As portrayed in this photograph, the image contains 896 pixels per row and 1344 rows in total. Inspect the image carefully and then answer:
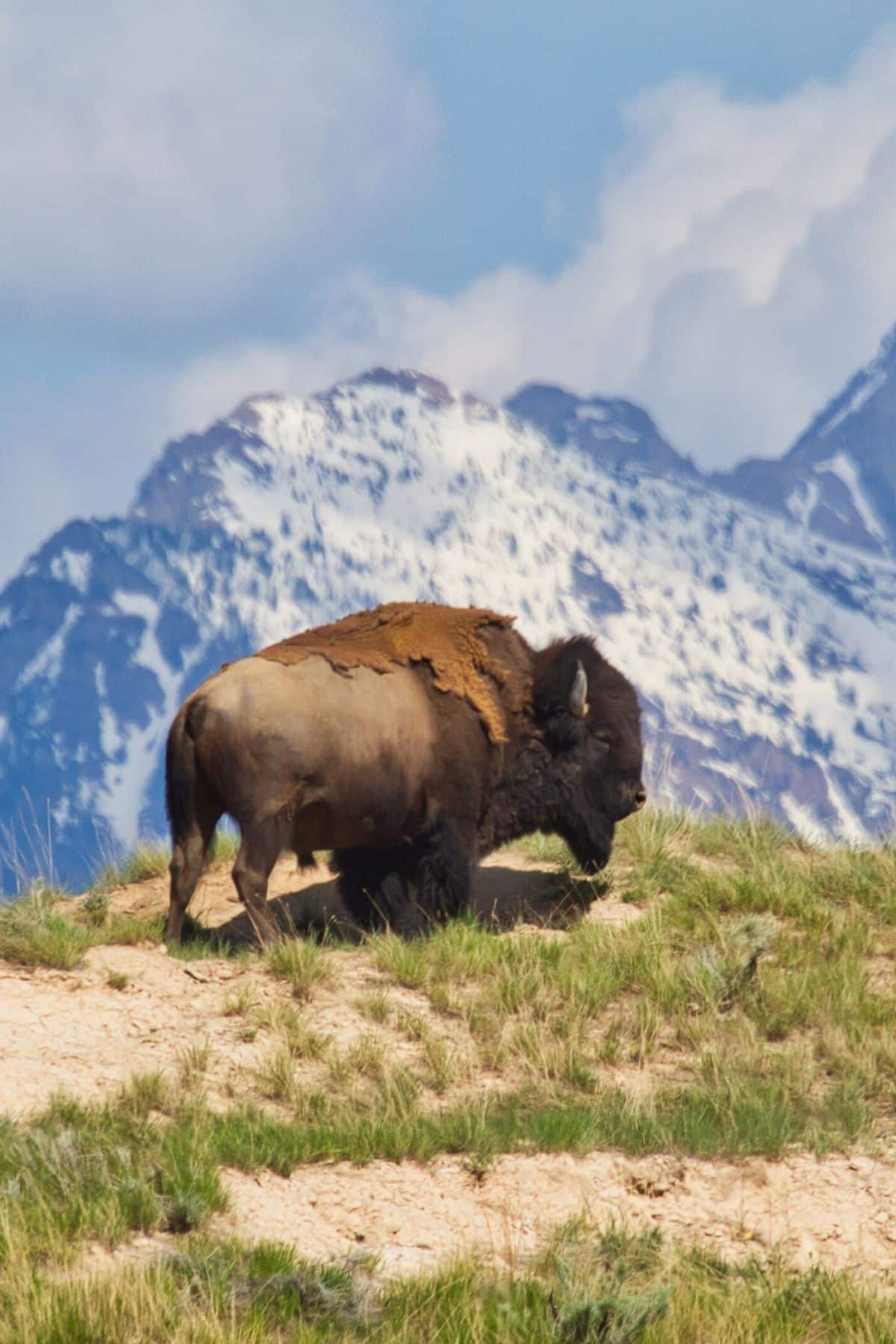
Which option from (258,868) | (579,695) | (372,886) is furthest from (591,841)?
(258,868)

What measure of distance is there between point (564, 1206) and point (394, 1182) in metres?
0.63

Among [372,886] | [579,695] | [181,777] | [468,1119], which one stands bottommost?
[468,1119]

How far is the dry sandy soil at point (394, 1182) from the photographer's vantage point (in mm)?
5516

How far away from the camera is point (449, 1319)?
471 centimetres

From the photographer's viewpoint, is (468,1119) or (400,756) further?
(400,756)

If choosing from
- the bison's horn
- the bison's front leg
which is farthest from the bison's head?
the bison's front leg

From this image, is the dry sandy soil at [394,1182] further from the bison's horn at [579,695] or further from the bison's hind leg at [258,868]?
the bison's horn at [579,695]

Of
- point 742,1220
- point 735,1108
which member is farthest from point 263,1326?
point 735,1108

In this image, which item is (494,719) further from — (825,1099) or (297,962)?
(825,1099)

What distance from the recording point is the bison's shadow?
967 centimetres

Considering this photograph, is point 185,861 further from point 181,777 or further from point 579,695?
point 579,695

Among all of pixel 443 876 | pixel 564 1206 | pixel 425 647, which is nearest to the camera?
pixel 564 1206

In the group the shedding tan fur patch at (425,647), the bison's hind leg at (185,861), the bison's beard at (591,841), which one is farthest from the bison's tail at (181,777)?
the bison's beard at (591,841)

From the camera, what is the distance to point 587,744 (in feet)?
34.2
